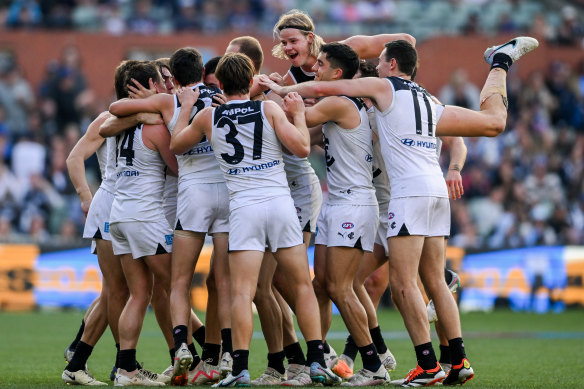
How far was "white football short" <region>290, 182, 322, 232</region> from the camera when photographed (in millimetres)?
9398

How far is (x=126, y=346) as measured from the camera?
8750 mm

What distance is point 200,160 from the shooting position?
8852 mm

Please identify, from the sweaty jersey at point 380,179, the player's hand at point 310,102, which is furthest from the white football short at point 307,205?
the player's hand at point 310,102

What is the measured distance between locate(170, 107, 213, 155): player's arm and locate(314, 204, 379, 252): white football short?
4.52 ft

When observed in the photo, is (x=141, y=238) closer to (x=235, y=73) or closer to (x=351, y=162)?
(x=235, y=73)

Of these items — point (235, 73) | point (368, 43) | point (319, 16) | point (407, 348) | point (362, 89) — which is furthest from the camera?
point (319, 16)

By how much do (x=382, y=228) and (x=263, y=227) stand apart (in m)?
1.82

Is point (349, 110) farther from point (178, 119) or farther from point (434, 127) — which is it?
point (178, 119)

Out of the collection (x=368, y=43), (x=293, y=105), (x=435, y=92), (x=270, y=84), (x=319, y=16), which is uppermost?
(x=319, y=16)

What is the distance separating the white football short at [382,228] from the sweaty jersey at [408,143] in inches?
41.8

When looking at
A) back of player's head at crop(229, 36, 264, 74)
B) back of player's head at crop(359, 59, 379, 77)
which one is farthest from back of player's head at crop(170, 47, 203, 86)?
back of player's head at crop(359, 59, 379, 77)

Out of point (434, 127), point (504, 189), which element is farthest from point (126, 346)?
point (504, 189)

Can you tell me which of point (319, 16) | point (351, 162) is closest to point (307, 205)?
point (351, 162)

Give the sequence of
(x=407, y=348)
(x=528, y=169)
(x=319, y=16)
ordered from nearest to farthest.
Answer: (x=407, y=348) → (x=528, y=169) → (x=319, y=16)
